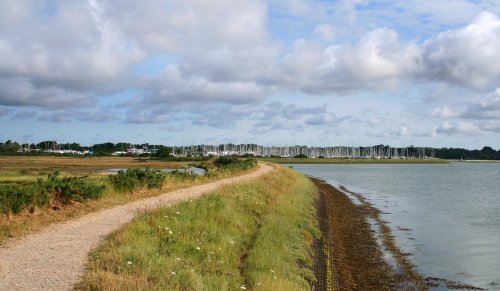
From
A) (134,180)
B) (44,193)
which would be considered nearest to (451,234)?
(134,180)

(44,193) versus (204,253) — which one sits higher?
(44,193)

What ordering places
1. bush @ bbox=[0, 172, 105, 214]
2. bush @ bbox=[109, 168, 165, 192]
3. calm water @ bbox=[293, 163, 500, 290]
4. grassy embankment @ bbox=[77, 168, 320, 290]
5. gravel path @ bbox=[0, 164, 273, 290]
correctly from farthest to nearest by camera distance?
bush @ bbox=[109, 168, 165, 192] < calm water @ bbox=[293, 163, 500, 290] < bush @ bbox=[0, 172, 105, 214] < grassy embankment @ bbox=[77, 168, 320, 290] < gravel path @ bbox=[0, 164, 273, 290]

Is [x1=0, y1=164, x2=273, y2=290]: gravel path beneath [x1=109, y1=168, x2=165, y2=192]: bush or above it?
beneath

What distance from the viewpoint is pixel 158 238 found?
1333cm

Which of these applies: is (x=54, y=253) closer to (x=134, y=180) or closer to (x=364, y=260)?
(x=364, y=260)

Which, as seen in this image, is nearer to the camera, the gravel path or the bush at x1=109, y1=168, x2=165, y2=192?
the gravel path

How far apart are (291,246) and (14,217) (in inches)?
354

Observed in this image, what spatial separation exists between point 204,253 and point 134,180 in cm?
1436

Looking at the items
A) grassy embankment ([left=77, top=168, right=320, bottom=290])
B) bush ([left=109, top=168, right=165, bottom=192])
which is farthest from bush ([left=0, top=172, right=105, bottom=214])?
grassy embankment ([left=77, top=168, right=320, bottom=290])

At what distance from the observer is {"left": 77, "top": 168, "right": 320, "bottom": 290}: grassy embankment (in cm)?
983

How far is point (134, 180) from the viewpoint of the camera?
87.0 feet

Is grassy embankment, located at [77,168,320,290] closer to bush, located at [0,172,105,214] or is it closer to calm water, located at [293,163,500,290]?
bush, located at [0,172,105,214]

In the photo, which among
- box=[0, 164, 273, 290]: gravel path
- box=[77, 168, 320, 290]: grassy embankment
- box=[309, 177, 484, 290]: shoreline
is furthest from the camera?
box=[309, 177, 484, 290]: shoreline

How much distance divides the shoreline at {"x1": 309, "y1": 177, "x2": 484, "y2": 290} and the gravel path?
676 cm
